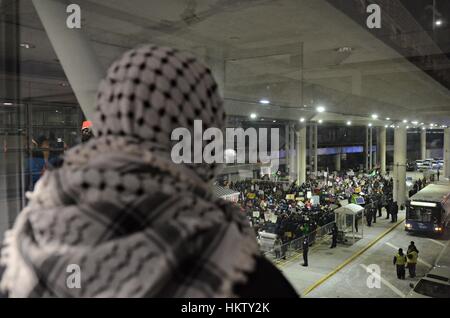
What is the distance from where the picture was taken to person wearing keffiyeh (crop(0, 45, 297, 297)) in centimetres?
60

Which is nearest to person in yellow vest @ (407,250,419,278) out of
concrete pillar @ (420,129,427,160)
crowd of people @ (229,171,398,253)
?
crowd of people @ (229,171,398,253)

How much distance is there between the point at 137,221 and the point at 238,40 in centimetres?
487

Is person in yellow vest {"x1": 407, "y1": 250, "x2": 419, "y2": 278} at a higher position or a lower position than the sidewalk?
higher

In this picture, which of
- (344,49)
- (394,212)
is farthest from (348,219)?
(344,49)

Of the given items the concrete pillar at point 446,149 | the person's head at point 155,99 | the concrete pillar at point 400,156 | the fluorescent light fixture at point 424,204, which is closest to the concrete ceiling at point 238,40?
the person's head at point 155,99

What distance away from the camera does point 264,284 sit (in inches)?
26.7

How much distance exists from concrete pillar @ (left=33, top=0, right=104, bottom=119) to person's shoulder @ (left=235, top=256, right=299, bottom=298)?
2401 mm

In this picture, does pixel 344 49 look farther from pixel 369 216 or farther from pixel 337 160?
pixel 337 160

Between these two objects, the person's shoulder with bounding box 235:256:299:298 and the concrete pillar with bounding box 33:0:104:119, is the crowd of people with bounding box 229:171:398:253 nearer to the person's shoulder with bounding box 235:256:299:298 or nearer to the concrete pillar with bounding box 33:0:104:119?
the concrete pillar with bounding box 33:0:104:119

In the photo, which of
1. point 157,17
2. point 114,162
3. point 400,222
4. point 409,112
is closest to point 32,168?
point 157,17

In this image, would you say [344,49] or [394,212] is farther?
[394,212]

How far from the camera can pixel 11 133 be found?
4000 millimetres
